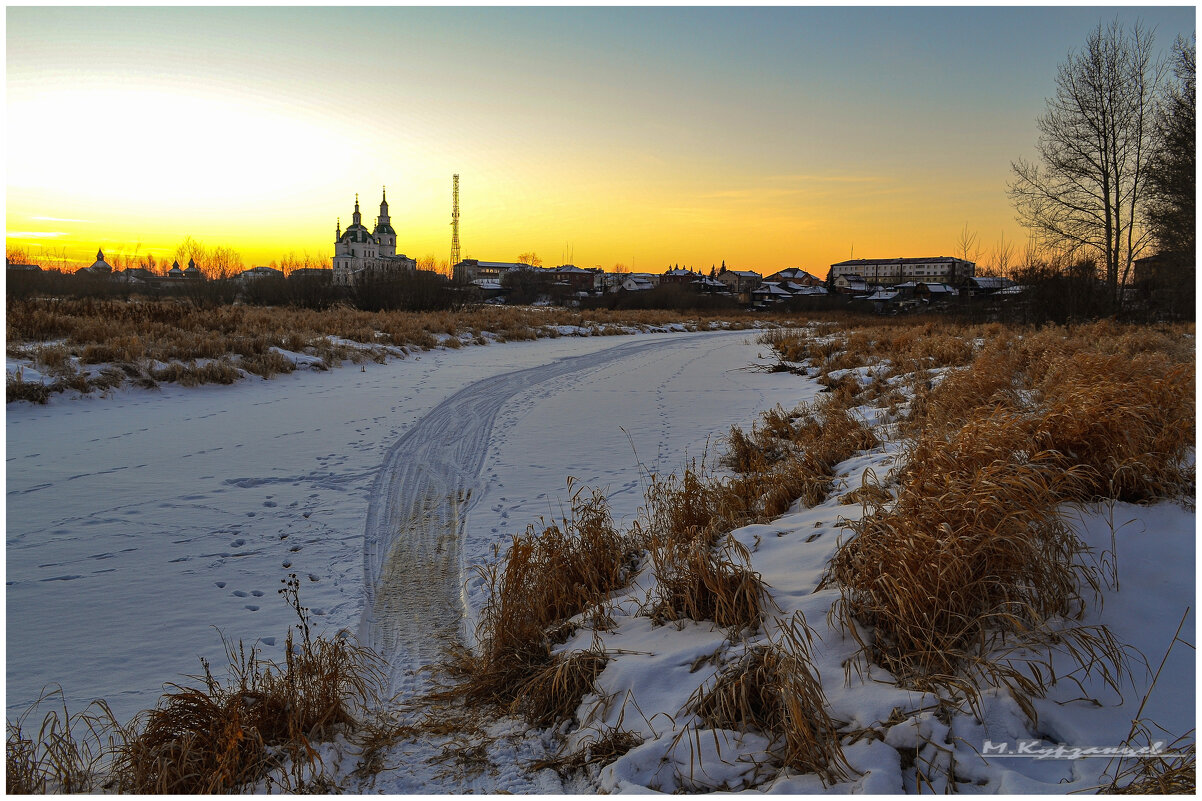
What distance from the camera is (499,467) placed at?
8.34m

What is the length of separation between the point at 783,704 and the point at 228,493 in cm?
638

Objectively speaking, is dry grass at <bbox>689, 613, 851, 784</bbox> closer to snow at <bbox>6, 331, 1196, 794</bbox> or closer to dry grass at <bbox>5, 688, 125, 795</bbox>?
snow at <bbox>6, 331, 1196, 794</bbox>

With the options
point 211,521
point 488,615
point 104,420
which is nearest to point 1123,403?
point 488,615

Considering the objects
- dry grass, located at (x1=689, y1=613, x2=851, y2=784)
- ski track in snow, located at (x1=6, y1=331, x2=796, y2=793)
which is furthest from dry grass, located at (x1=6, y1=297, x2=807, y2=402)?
dry grass, located at (x1=689, y1=613, x2=851, y2=784)

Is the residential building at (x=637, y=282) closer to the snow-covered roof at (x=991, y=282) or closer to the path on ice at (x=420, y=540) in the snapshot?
the snow-covered roof at (x=991, y=282)

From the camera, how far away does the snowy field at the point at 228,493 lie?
166 inches

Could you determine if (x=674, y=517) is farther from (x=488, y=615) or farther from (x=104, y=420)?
(x=104, y=420)

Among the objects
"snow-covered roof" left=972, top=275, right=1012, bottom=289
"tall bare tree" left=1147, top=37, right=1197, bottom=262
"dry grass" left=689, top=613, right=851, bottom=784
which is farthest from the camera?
"snow-covered roof" left=972, top=275, right=1012, bottom=289

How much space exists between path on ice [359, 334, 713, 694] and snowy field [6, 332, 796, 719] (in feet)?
0.47

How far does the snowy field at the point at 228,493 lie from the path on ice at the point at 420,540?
0.14 metres

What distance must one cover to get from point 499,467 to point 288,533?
2865 mm

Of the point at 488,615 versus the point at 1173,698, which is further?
the point at 488,615

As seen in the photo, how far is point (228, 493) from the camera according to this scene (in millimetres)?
6969

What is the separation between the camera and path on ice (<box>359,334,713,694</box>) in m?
4.33
